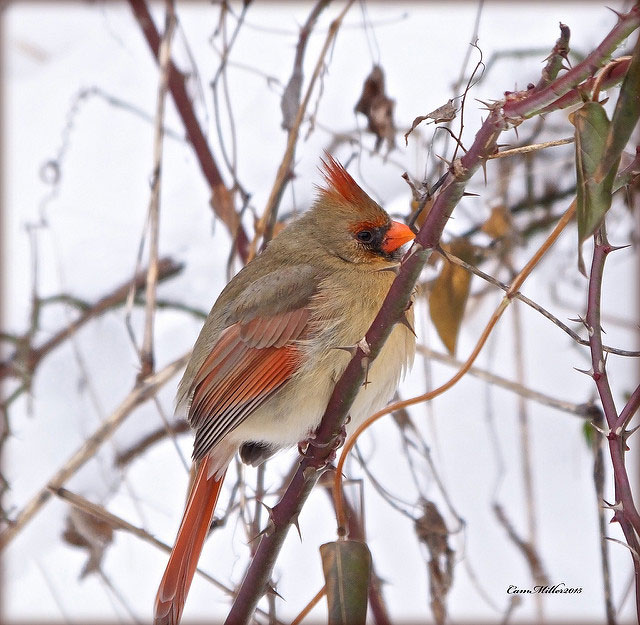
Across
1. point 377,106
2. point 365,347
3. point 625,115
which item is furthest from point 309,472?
point 377,106

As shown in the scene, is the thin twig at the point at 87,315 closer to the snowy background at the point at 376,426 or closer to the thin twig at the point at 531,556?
the snowy background at the point at 376,426

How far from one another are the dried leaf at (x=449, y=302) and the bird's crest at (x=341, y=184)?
26 cm

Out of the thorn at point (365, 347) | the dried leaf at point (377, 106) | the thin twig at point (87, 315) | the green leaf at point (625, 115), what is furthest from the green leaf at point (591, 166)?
the thin twig at point (87, 315)

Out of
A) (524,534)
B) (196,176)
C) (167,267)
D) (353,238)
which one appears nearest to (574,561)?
(524,534)

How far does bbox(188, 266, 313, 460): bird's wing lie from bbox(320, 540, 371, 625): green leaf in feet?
1.59

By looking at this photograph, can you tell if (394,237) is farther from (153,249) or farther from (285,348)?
(153,249)

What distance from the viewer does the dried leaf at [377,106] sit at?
2045 mm

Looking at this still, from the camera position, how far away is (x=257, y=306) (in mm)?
1821

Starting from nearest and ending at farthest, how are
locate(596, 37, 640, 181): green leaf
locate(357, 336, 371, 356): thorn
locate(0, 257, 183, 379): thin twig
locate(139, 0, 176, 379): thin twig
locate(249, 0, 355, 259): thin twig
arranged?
locate(596, 37, 640, 181): green leaf < locate(357, 336, 371, 356): thorn < locate(249, 0, 355, 259): thin twig < locate(139, 0, 176, 379): thin twig < locate(0, 257, 183, 379): thin twig

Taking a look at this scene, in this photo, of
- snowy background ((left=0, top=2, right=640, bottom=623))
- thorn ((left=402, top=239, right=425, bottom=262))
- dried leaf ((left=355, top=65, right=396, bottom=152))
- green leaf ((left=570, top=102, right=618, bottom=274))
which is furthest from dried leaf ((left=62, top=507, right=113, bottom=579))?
green leaf ((left=570, top=102, right=618, bottom=274))

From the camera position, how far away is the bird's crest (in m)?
1.94

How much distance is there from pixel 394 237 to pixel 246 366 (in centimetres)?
45

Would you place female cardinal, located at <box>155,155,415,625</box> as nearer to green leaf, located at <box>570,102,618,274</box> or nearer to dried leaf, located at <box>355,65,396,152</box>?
dried leaf, located at <box>355,65,396,152</box>

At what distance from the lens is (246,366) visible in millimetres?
1786
